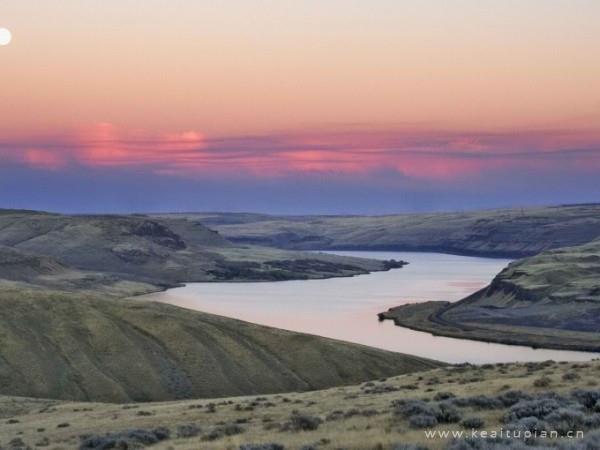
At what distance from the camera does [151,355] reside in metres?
71.5

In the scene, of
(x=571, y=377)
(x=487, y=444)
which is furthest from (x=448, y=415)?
(x=571, y=377)

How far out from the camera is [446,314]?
125 metres

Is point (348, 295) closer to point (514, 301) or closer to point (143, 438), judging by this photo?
point (514, 301)

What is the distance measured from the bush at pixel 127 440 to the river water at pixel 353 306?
61189 mm

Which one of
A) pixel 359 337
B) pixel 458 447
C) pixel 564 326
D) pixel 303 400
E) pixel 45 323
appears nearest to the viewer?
pixel 458 447

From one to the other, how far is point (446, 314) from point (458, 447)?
110m

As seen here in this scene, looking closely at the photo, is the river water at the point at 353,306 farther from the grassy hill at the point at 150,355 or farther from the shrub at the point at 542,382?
the shrub at the point at 542,382

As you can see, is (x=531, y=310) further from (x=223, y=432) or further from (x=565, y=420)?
(x=565, y=420)

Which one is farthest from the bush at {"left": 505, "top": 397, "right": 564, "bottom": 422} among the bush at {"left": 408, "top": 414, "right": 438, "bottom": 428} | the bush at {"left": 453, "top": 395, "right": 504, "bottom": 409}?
Result: the bush at {"left": 453, "top": 395, "right": 504, "bottom": 409}

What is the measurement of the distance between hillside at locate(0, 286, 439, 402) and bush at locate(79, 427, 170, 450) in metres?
37.8

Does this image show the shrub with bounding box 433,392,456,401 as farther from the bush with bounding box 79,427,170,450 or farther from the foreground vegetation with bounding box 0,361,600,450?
the bush with bounding box 79,427,170,450

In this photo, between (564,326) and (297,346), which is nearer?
(297,346)

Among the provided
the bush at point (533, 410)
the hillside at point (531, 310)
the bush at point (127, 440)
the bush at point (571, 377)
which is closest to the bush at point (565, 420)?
the bush at point (533, 410)

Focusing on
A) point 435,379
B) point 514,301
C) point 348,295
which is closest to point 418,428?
point 435,379
